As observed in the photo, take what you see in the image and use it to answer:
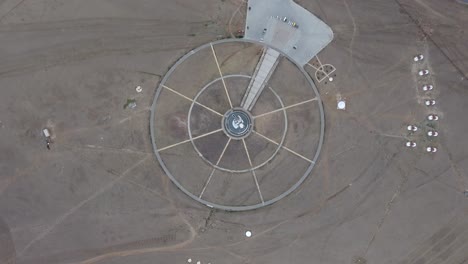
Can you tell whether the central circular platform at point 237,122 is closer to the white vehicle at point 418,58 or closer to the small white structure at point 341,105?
the small white structure at point 341,105

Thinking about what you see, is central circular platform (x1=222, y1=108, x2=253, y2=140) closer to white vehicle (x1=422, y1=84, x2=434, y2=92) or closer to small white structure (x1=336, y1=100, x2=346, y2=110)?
small white structure (x1=336, y1=100, x2=346, y2=110)

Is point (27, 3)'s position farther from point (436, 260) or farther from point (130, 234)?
point (436, 260)

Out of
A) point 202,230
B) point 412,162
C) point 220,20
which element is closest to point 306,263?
point 202,230

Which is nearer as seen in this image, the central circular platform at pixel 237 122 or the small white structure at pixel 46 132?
the small white structure at pixel 46 132

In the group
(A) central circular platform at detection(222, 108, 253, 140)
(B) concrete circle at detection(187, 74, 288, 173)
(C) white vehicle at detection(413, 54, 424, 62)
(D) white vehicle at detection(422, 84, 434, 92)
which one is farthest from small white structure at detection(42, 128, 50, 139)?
(D) white vehicle at detection(422, 84, 434, 92)

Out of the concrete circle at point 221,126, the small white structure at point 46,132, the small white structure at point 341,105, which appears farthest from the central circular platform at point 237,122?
the small white structure at point 46,132

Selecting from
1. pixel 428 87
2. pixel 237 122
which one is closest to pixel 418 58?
pixel 428 87

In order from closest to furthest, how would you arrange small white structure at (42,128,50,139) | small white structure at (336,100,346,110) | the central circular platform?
small white structure at (42,128,50,139)
the central circular platform
small white structure at (336,100,346,110)

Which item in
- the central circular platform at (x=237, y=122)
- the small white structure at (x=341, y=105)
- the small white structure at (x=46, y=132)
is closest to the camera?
the small white structure at (x=46, y=132)
